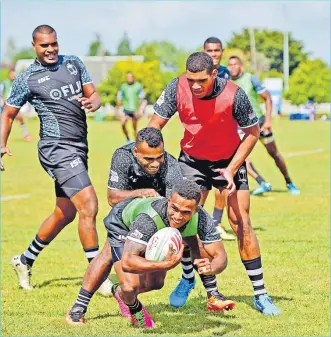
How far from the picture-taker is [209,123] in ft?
26.5

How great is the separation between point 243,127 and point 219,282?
78.4 inches

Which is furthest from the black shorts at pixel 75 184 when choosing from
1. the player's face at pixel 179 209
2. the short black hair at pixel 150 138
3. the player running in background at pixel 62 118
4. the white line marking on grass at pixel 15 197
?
the white line marking on grass at pixel 15 197

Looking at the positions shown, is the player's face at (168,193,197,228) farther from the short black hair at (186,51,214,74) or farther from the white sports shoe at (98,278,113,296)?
the white sports shoe at (98,278,113,296)

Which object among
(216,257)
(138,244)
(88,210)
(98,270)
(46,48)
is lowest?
(98,270)

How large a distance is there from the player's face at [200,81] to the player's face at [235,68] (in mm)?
6700

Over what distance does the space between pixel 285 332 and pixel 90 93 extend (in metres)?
3.46

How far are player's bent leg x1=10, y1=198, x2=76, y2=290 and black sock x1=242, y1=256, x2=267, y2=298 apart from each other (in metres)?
2.13

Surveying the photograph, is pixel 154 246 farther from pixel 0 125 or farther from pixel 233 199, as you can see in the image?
pixel 0 125

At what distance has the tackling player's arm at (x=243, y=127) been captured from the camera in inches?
313

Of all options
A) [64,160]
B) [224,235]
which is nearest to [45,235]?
Answer: [64,160]

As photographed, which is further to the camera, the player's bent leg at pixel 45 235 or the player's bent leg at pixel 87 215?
the player's bent leg at pixel 45 235

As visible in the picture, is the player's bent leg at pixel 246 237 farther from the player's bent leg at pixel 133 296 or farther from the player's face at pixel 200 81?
the player's bent leg at pixel 133 296

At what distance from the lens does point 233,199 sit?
26.7ft

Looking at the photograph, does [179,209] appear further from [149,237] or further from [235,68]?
[235,68]
